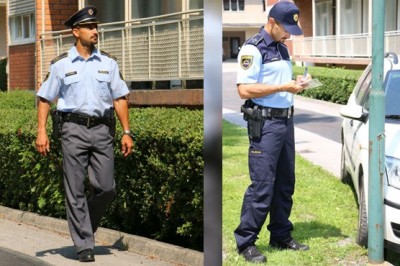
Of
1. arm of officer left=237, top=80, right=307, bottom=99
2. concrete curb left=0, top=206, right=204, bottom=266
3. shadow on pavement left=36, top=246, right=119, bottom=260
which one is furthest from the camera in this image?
shadow on pavement left=36, top=246, right=119, bottom=260

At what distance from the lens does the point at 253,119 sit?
5676mm

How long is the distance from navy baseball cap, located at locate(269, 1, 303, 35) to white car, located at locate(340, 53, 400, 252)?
1.03 m

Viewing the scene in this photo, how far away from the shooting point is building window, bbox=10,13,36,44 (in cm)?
2158

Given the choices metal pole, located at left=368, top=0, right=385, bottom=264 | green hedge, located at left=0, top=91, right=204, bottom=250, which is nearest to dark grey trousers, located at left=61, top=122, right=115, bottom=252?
green hedge, located at left=0, top=91, right=204, bottom=250

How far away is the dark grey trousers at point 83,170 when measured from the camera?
6.61 meters

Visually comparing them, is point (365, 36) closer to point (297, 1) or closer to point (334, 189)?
point (297, 1)

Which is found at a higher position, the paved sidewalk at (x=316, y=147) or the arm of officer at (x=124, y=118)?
the arm of officer at (x=124, y=118)

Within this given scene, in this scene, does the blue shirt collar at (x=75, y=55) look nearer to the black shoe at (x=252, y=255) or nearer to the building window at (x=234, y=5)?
the building window at (x=234, y=5)

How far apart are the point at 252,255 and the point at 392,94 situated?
6.42 ft

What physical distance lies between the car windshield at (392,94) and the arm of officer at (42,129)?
101 inches

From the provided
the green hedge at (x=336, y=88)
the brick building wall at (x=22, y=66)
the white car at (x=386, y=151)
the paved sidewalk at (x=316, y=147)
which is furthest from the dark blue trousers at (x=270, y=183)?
the brick building wall at (x=22, y=66)

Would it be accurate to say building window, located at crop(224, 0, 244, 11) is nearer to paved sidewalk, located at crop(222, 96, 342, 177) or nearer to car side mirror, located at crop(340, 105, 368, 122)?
car side mirror, located at crop(340, 105, 368, 122)

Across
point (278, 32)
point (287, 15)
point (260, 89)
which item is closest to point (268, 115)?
point (260, 89)

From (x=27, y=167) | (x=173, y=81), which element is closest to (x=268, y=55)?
(x=27, y=167)
